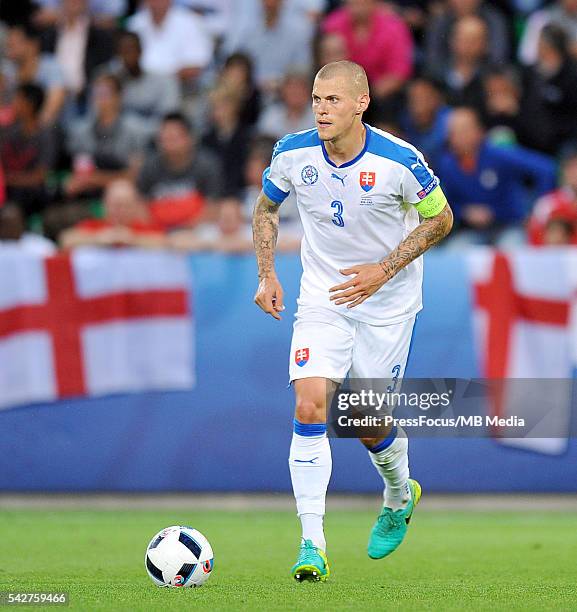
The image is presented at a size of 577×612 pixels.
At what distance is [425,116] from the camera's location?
523 inches

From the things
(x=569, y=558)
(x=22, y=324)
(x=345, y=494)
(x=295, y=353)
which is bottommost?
(x=345, y=494)

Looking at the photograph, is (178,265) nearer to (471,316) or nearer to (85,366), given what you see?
(85,366)

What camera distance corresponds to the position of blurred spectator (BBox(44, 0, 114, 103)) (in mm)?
15016

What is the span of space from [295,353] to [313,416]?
383 mm

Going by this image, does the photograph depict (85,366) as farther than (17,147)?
No

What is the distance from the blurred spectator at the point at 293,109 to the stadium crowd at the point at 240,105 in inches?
0.6

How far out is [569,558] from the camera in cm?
764

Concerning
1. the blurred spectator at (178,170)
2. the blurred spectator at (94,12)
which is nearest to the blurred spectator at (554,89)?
the blurred spectator at (178,170)

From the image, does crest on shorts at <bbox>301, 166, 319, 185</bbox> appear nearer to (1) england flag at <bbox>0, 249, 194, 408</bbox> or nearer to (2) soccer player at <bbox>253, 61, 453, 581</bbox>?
(2) soccer player at <bbox>253, 61, 453, 581</bbox>

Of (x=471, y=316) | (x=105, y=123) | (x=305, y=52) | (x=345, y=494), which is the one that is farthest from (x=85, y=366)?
(x=305, y=52)

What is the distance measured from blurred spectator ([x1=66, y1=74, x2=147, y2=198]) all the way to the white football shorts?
7460mm

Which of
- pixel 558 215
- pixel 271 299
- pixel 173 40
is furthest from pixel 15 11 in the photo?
pixel 271 299

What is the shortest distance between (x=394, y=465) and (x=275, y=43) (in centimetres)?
828

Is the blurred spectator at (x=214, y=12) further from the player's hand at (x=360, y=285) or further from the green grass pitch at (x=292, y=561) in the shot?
the player's hand at (x=360, y=285)
